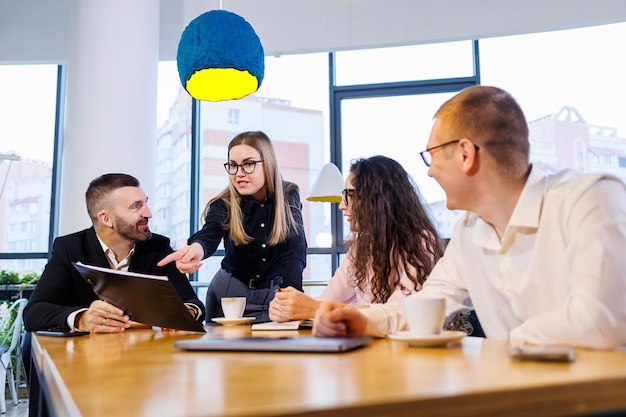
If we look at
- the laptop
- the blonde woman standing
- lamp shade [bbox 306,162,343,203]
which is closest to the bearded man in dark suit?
the blonde woman standing

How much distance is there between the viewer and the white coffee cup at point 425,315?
1192mm

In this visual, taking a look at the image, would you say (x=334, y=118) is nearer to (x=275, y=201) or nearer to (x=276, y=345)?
(x=275, y=201)

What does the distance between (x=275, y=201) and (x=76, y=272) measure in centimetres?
91

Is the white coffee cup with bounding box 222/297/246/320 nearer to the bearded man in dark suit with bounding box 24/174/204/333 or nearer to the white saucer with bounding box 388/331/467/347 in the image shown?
the bearded man in dark suit with bounding box 24/174/204/333

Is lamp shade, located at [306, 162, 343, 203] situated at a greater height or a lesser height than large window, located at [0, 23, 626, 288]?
lesser

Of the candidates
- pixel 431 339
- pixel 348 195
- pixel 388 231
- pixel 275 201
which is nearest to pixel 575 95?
pixel 275 201

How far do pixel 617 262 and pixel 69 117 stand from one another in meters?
4.01

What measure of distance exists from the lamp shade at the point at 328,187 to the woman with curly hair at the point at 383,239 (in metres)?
2.47

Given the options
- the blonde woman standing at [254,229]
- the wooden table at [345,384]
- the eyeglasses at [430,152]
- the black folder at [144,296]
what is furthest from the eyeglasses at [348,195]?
the wooden table at [345,384]

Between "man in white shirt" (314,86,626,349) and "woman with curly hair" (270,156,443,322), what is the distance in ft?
1.46

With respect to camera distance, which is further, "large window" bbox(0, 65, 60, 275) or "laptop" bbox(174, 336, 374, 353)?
"large window" bbox(0, 65, 60, 275)

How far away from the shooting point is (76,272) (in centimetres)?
231

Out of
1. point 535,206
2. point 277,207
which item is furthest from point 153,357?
point 277,207

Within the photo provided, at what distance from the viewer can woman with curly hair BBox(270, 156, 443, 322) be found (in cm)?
202
